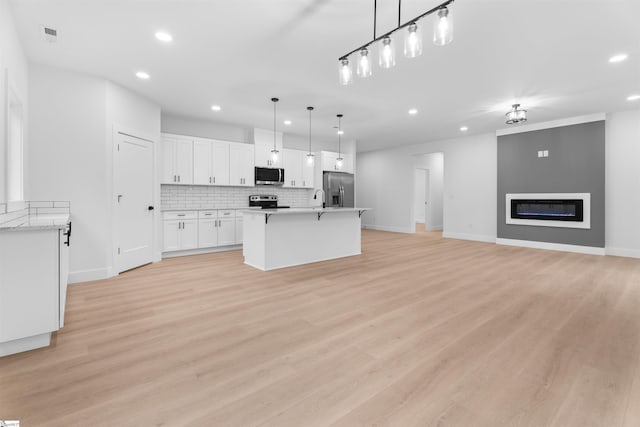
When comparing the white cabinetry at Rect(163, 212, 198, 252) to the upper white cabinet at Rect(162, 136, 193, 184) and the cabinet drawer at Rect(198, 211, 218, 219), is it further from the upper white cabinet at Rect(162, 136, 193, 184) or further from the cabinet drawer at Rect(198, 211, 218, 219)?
the upper white cabinet at Rect(162, 136, 193, 184)

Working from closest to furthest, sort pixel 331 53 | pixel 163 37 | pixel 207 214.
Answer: pixel 163 37, pixel 331 53, pixel 207 214

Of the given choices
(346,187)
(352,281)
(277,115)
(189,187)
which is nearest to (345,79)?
(352,281)

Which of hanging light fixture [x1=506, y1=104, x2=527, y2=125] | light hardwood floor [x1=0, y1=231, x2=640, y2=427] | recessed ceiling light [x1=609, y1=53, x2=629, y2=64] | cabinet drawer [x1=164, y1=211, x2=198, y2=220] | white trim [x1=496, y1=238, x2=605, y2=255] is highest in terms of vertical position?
recessed ceiling light [x1=609, y1=53, x2=629, y2=64]

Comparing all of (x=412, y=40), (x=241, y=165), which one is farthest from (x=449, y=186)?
(x=412, y=40)

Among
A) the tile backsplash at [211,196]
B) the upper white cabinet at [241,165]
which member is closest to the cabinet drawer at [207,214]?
the tile backsplash at [211,196]

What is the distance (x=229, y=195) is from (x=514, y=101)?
6086 mm

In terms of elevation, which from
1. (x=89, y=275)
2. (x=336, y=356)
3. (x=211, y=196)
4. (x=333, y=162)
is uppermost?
(x=333, y=162)

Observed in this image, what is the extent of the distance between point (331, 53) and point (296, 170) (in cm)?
437

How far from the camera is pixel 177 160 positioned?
5.85m

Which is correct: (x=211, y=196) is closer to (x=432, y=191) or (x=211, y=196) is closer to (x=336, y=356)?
(x=336, y=356)

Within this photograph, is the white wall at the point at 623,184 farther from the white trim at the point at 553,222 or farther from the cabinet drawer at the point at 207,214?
the cabinet drawer at the point at 207,214

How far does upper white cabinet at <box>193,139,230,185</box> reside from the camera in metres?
6.11

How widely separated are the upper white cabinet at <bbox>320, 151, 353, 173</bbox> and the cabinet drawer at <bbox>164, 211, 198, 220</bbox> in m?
3.78

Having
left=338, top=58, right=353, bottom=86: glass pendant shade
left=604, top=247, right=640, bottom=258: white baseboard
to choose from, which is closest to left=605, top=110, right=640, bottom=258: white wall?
left=604, top=247, right=640, bottom=258: white baseboard
